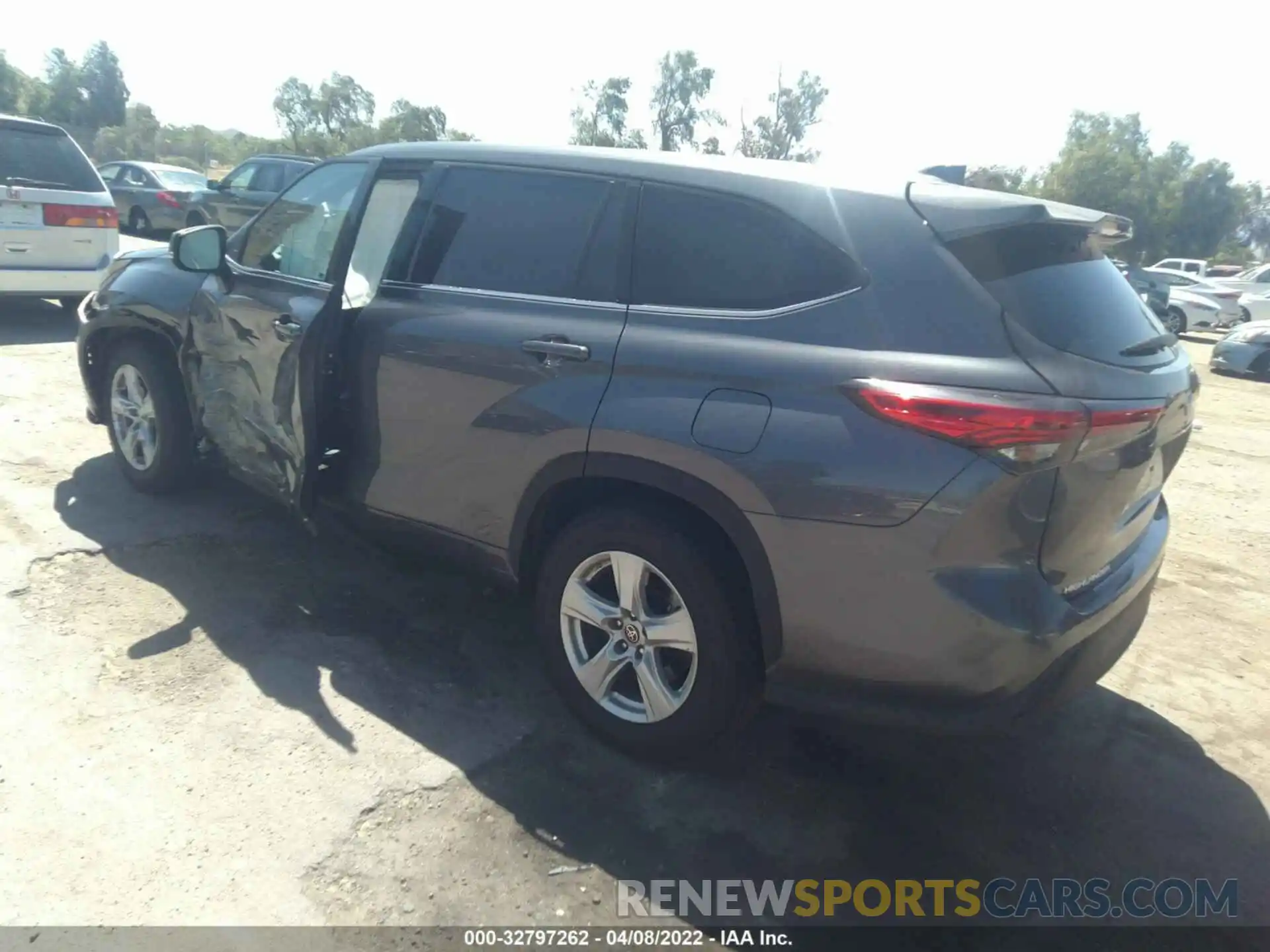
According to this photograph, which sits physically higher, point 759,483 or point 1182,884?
point 759,483

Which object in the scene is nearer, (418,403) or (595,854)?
(595,854)

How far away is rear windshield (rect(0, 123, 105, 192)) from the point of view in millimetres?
8336

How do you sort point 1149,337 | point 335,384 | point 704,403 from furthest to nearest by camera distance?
point 335,384 < point 1149,337 < point 704,403

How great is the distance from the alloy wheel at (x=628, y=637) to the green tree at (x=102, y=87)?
69.3m

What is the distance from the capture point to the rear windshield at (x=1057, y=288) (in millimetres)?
2559

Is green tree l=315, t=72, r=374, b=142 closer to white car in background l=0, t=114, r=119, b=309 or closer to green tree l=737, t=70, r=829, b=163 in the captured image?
green tree l=737, t=70, r=829, b=163

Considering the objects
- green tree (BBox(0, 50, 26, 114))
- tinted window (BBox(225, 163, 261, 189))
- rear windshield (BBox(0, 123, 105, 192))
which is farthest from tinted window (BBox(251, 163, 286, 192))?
green tree (BBox(0, 50, 26, 114))

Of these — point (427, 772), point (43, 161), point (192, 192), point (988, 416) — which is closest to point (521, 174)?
point (988, 416)

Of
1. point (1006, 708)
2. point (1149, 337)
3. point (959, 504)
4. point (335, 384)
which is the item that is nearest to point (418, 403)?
point (335, 384)

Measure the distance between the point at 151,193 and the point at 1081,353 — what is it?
1940 centimetres

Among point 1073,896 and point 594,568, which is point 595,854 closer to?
point 594,568

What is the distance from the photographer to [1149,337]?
2.96 meters

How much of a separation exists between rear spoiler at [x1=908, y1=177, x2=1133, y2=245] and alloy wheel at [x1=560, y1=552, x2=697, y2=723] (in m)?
1.30

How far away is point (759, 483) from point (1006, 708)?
35.5 inches
